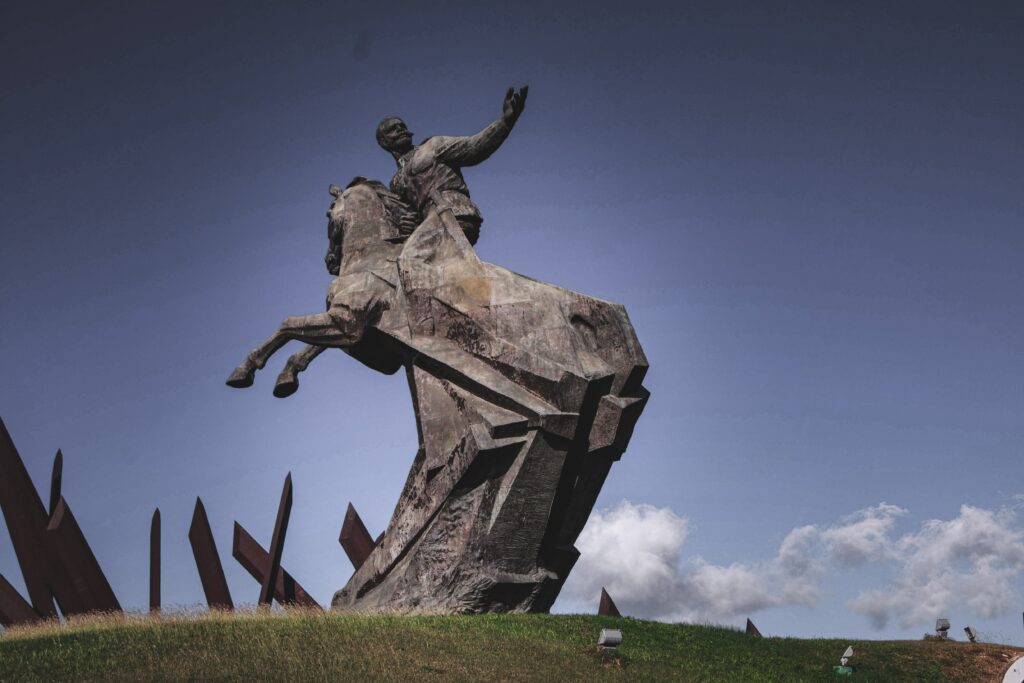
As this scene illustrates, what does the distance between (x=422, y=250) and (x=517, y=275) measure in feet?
4.53

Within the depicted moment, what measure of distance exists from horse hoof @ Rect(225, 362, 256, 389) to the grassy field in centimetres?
352

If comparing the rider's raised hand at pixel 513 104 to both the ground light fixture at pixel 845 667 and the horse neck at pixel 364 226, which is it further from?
the ground light fixture at pixel 845 667

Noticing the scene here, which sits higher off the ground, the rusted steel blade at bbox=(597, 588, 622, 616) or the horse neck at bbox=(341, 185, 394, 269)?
the horse neck at bbox=(341, 185, 394, 269)

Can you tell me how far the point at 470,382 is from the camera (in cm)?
1389

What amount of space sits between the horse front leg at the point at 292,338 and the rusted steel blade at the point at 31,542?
3094mm

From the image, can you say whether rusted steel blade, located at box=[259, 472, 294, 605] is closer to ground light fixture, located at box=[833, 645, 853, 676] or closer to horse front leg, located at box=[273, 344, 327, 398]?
horse front leg, located at box=[273, 344, 327, 398]

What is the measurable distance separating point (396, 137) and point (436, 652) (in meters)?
8.64

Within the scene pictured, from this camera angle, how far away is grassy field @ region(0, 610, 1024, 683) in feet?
32.8

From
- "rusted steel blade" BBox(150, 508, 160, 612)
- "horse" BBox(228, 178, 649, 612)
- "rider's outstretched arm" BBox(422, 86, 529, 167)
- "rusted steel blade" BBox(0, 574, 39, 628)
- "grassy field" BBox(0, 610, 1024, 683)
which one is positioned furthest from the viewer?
"rider's outstretched arm" BBox(422, 86, 529, 167)

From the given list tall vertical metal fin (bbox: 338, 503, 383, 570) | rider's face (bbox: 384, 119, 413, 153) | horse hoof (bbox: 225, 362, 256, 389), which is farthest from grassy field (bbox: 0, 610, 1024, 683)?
rider's face (bbox: 384, 119, 413, 153)

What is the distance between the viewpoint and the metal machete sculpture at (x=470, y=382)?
13.4m

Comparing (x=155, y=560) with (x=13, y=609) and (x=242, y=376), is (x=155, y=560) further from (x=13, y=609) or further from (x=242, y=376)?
(x=242, y=376)

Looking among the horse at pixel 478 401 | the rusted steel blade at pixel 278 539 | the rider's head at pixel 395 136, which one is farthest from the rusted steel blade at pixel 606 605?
the rider's head at pixel 395 136

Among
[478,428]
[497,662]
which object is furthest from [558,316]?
[497,662]
